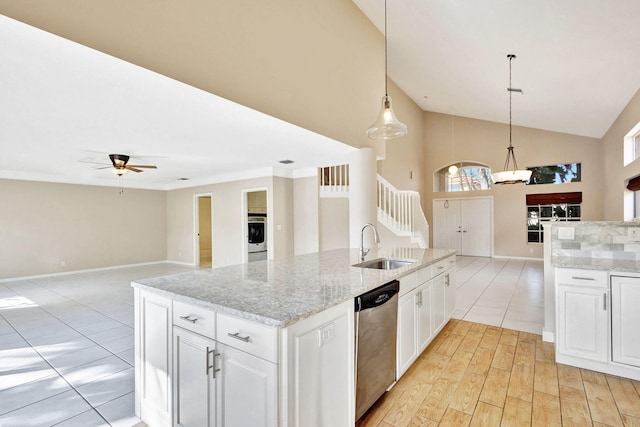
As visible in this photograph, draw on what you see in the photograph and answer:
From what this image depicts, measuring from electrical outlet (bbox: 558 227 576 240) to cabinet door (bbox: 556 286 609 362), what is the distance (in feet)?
2.12

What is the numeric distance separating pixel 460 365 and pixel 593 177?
7949 mm

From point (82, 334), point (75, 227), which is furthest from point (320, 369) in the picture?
point (75, 227)

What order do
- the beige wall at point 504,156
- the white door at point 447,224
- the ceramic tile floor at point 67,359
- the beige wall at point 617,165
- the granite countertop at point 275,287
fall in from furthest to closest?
the white door at point 447,224 → the beige wall at point 504,156 → the beige wall at point 617,165 → the ceramic tile floor at point 67,359 → the granite countertop at point 275,287

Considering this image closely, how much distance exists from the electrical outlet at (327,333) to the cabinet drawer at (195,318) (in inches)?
20.7

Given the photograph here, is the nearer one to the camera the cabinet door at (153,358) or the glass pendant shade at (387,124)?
the cabinet door at (153,358)

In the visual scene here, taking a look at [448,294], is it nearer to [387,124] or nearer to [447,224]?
[387,124]

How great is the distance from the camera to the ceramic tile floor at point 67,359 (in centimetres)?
204

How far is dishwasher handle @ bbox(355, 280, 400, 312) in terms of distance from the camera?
1.72 metres

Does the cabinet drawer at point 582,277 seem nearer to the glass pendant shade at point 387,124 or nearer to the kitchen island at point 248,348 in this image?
the kitchen island at point 248,348

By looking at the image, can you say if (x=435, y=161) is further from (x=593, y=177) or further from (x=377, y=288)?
(x=377, y=288)

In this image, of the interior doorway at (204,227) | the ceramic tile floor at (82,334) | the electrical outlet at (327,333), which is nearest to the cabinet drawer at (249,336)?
the electrical outlet at (327,333)

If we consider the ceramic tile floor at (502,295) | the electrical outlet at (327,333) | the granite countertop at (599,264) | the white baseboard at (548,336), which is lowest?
the ceramic tile floor at (502,295)

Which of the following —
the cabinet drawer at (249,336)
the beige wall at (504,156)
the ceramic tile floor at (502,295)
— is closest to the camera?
the cabinet drawer at (249,336)

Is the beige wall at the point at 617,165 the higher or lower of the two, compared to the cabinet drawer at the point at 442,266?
higher
